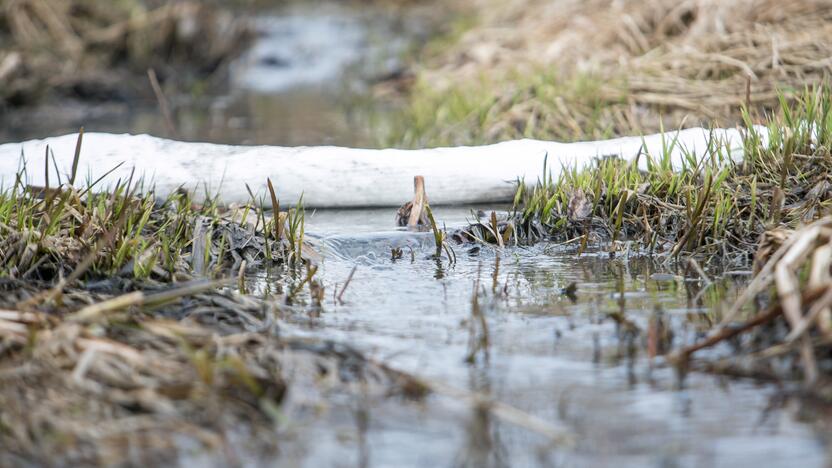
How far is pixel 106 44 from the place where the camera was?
10.0 m

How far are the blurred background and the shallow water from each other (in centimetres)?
148

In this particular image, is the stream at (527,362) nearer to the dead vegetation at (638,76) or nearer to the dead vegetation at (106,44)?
the dead vegetation at (638,76)

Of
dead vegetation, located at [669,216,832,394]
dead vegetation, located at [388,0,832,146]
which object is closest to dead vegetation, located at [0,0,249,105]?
dead vegetation, located at [388,0,832,146]

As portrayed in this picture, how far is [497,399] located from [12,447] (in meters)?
1.17

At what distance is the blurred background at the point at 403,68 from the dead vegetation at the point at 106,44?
0.02m

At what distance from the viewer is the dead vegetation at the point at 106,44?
9.23 metres

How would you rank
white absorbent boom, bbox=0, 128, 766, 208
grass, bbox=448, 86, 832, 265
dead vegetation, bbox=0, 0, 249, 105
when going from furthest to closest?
dead vegetation, bbox=0, 0, 249, 105, white absorbent boom, bbox=0, 128, 766, 208, grass, bbox=448, 86, 832, 265

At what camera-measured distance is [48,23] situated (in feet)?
32.0

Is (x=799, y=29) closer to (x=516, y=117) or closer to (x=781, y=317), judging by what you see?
(x=516, y=117)

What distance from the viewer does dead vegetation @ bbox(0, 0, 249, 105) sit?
30.3 ft

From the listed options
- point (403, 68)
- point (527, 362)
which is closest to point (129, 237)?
point (527, 362)

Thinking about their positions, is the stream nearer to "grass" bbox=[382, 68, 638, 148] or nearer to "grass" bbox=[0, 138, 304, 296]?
"grass" bbox=[0, 138, 304, 296]

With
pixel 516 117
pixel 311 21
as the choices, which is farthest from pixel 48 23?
pixel 516 117

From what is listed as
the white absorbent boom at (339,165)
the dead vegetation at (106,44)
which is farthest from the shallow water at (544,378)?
the dead vegetation at (106,44)
